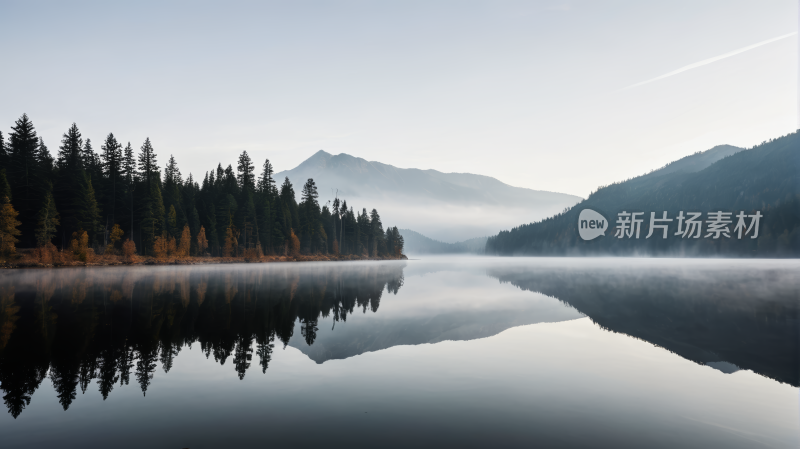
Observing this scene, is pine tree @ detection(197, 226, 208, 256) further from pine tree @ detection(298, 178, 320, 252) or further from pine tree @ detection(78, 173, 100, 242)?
pine tree @ detection(298, 178, 320, 252)

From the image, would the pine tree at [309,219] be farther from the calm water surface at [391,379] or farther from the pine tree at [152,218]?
the calm water surface at [391,379]

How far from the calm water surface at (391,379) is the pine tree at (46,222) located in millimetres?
65584

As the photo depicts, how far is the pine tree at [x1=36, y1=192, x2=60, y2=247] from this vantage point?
235ft

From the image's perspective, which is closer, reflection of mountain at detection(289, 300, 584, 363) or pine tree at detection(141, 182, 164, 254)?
reflection of mountain at detection(289, 300, 584, 363)

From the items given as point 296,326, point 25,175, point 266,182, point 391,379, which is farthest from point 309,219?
point 391,379

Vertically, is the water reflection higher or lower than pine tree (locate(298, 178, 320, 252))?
lower

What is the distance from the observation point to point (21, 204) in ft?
252

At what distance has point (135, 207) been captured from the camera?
9350cm

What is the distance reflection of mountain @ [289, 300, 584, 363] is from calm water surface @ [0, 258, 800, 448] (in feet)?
0.39

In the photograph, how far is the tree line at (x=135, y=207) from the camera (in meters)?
77.9

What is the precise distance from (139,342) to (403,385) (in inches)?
387

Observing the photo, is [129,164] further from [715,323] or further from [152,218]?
[715,323]

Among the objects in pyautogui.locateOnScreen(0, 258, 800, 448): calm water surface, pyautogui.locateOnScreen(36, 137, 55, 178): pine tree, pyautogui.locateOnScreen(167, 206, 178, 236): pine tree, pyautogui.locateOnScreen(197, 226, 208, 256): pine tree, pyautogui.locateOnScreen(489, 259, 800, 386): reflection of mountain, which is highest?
pyautogui.locateOnScreen(36, 137, 55, 178): pine tree

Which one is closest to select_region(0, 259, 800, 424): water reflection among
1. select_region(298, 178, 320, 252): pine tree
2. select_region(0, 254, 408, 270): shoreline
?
select_region(0, 254, 408, 270): shoreline
